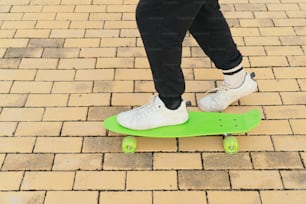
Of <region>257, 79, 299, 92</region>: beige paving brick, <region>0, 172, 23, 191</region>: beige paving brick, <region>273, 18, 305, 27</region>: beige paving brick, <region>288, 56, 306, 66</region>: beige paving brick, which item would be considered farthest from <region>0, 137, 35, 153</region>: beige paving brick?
<region>273, 18, 305, 27</region>: beige paving brick

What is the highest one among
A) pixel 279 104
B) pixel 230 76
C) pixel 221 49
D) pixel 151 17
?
pixel 151 17

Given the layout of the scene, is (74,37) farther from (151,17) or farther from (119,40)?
(151,17)

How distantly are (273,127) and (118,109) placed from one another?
3.12 feet

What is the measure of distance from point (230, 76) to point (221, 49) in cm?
20

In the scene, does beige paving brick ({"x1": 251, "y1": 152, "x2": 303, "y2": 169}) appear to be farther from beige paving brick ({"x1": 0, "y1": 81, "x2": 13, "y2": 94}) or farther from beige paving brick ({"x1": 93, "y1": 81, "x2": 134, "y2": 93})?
beige paving brick ({"x1": 0, "y1": 81, "x2": 13, "y2": 94})

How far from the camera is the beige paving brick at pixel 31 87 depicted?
279cm

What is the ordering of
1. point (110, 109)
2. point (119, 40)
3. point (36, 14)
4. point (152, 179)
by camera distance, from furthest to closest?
point (36, 14)
point (119, 40)
point (110, 109)
point (152, 179)

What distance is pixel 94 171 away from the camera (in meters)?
2.25

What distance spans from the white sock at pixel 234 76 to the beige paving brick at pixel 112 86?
65cm

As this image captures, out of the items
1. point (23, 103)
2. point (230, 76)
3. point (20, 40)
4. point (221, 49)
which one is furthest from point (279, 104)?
point (20, 40)

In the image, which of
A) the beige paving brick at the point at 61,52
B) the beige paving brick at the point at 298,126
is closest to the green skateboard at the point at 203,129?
the beige paving brick at the point at 298,126

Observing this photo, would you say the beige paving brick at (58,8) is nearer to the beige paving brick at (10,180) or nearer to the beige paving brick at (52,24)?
the beige paving brick at (52,24)

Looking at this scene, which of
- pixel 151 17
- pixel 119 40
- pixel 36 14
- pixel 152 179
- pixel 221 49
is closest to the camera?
pixel 151 17
